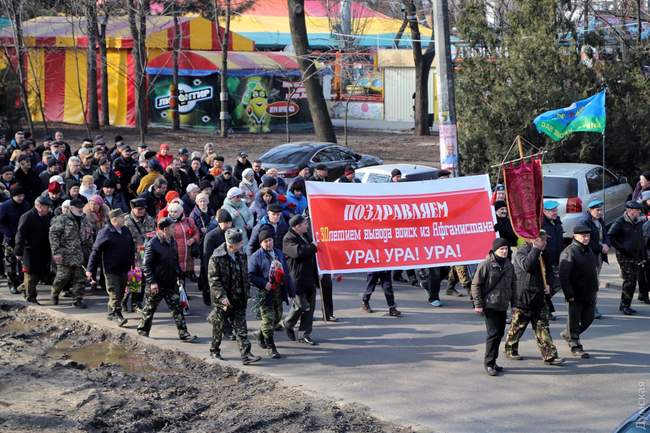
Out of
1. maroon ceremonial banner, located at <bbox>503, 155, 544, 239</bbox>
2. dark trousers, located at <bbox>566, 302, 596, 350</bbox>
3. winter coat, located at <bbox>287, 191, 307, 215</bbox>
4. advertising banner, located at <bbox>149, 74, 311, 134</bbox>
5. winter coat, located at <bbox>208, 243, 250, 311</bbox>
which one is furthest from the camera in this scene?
advertising banner, located at <bbox>149, 74, 311, 134</bbox>

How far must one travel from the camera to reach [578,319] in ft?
36.9

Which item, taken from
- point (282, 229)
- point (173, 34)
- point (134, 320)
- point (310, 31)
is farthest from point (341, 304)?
point (310, 31)

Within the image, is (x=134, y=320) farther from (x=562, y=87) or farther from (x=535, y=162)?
(x=562, y=87)

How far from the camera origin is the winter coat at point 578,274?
36.5ft

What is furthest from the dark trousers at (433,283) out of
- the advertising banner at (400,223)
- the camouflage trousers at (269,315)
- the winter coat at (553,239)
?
the camouflage trousers at (269,315)

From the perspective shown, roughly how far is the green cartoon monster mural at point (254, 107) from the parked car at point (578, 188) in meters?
22.0

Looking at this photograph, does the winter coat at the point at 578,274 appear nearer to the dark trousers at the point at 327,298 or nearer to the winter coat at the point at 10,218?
the dark trousers at the point at 327,298

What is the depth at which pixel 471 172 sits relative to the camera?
23.0 meters

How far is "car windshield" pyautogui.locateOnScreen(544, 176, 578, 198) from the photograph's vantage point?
1831cm

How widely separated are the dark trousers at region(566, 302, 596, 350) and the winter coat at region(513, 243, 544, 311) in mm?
689

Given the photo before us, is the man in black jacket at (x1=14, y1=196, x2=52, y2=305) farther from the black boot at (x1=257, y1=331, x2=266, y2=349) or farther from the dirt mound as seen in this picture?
the black boot at (x1=257, y1=331, x2=266, y2=349)

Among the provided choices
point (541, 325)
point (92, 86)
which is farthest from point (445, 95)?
point (92, 86)

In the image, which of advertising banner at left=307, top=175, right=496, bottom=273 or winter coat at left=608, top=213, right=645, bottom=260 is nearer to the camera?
advertising banner at left=307, top=175, right=496, bottom=273

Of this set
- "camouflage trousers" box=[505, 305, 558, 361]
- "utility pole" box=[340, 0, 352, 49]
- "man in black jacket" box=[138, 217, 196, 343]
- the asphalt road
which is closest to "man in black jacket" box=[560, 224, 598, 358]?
the asphalt road
